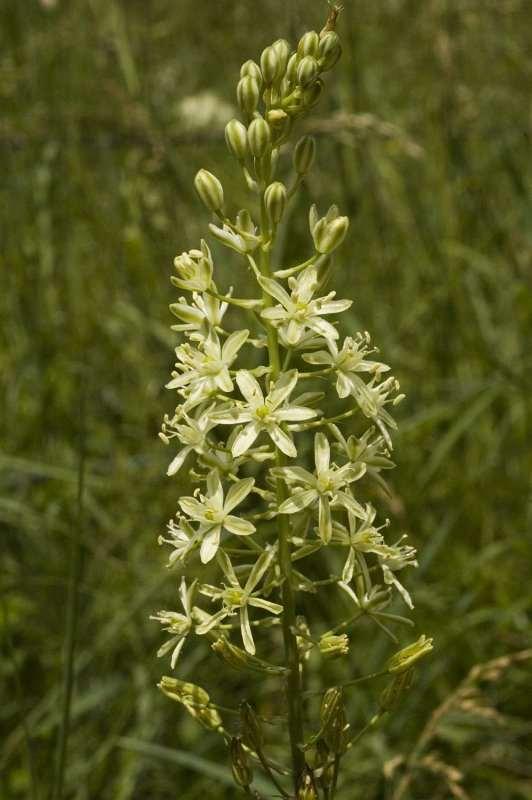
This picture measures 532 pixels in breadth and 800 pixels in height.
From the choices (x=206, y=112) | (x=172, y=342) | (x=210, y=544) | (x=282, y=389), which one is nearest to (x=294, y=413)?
(x=282, y=389)

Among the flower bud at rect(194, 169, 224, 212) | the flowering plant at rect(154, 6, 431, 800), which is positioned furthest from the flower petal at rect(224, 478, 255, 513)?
the flower bud at rect(194, 169, 224, 212)

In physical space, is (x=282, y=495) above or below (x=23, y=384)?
below

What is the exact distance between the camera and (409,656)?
96.5 inches

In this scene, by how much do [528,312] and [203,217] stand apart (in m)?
1.86

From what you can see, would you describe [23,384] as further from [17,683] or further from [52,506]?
[17,683]

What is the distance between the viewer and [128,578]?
167 inches

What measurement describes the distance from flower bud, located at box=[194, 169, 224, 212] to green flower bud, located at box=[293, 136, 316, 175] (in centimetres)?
21

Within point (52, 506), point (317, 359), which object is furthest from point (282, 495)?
point (52, 506)

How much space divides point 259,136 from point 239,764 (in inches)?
57.9

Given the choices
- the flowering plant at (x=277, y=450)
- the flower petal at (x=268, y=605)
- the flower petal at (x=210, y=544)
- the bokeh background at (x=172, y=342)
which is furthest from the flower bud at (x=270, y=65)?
the bokeh background at (x=172, y=342)

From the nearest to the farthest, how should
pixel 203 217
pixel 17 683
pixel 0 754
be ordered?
pixel 17 683 < pixel 0 754 < pixel 203 217

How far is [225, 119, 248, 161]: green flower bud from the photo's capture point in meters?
2.42

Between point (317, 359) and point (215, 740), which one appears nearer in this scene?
point (317, 359)

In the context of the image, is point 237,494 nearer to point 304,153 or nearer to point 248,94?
point 304,153
